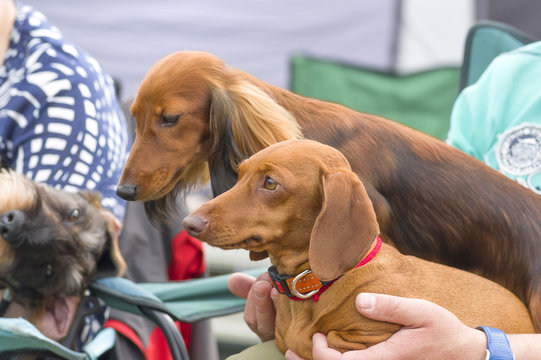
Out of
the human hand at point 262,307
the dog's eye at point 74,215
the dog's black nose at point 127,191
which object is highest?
the dog's black nose at point 127,191

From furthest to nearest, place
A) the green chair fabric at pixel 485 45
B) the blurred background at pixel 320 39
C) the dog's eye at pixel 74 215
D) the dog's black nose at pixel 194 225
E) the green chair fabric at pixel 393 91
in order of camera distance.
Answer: the blurred background at pixel 320 39
the green chair fabric at pixel 393 91
the green chair fabric at pixel 485 45
the dog's eye at pixel 74 215
the dog's black nose at pixel 194 225

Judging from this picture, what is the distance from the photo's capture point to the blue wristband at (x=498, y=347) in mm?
1068

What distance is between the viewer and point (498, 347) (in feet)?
3.51

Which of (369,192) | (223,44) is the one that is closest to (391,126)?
(369,192)

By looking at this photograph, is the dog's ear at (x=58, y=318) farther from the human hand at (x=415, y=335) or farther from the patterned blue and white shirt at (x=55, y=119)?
the human hand at (x=415, y=335)

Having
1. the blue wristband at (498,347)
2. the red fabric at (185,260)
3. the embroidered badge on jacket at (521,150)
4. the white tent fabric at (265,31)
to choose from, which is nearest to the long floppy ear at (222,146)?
the blue wristband at (498,347)

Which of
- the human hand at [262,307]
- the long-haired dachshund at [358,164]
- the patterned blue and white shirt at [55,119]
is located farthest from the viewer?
→ the patterned blue and white shirt at [55,119]

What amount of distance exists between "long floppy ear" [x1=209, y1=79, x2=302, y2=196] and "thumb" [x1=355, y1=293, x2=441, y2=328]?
28 centimetres

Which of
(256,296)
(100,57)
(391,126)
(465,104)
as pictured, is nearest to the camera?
(391,126)

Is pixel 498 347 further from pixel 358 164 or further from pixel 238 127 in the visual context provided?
pixel 238 127

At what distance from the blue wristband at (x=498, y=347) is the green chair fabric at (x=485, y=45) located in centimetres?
103

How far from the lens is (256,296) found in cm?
131

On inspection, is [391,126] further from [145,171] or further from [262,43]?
[262,43]

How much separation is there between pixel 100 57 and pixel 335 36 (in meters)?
1.63
